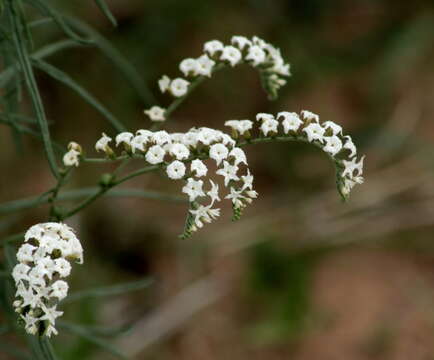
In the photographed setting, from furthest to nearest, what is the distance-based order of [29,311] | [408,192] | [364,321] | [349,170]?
[408,192] < [364,321] < [349,170] < [29,311]

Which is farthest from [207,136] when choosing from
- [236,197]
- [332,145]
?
[332,145]

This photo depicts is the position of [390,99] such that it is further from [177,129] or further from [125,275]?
[125,275]

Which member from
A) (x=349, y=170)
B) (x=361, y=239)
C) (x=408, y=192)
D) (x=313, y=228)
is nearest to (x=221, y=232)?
(x=313, y=228)

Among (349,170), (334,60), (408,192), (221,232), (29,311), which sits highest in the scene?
(334,60)

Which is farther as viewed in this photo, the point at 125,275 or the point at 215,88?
the point at 215,88

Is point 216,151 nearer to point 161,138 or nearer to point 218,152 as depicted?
point 218,152

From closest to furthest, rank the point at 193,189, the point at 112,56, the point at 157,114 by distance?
the point at 193,189 → the point at 157,114 → the point at 112,56

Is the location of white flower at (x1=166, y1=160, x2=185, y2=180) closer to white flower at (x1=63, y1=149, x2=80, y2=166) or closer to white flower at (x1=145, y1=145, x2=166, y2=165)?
white flower at (x1=145, y1=145, x2=166, y2=165)
